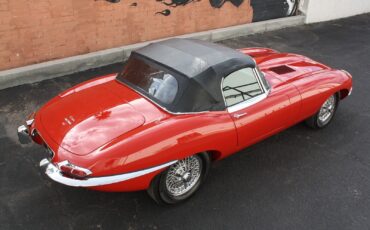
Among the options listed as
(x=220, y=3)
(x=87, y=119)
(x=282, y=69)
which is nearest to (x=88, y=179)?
(x=87, y=119)

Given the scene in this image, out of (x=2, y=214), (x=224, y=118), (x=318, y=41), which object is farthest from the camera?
(x=318, y=41)

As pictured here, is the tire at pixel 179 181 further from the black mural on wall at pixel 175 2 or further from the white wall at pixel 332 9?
the white wall at pixel 332 9

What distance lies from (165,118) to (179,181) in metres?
0.70

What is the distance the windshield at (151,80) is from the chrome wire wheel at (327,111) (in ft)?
8.25

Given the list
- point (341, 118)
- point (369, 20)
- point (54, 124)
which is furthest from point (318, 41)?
point (54, 124)

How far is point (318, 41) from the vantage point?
974 cm

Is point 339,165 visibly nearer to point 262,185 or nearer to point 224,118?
point 262,185

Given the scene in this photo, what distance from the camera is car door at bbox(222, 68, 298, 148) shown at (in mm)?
4145

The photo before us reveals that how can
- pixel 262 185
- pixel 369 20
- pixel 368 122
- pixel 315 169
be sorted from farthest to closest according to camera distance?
pixel 369 20 → pixel 368 122 → pixel 315 169 → pixel 262 185

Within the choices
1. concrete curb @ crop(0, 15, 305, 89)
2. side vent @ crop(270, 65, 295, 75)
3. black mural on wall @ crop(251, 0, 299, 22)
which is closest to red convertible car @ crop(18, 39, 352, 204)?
side vent @ crop(270, 65, 295, 75)

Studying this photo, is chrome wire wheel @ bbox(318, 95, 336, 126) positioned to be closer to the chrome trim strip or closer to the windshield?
the windshield

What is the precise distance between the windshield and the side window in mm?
619

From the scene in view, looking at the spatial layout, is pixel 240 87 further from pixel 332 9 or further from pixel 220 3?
pixel 332 9

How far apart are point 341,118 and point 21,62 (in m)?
5.59
